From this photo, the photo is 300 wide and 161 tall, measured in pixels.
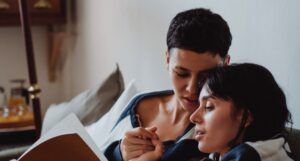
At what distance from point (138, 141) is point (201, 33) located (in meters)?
0.31

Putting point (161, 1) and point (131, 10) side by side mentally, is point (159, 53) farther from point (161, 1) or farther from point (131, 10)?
point (131, 10)

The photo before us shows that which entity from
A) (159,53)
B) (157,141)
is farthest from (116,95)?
(157,141)

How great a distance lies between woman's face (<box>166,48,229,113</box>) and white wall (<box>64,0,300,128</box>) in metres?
0.14

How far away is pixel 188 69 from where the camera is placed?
101cm

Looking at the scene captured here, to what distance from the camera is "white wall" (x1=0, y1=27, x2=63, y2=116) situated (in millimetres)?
2706

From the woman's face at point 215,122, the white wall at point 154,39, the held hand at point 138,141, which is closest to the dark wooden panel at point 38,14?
the white wall at point 154,39

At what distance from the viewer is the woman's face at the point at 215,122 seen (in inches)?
32.2

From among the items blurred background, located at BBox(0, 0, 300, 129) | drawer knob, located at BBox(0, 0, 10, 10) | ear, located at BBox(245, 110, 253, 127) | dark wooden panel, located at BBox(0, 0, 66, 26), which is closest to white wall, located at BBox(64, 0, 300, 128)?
blurred background, located at BBox(0, 0, 300, 129)

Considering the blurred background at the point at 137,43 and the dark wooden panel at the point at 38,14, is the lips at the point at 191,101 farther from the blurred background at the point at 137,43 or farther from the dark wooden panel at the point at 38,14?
the dark wooden panel at the point at 38,14

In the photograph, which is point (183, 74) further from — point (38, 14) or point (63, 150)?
point (38, 14)

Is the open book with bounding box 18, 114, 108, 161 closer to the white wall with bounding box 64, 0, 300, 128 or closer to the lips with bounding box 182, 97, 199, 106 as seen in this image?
the lips with bounding box 182, 97, 199, 106

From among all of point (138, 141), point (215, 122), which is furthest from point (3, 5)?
point (215, 122)

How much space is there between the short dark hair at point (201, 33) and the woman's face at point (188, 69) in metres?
0.01

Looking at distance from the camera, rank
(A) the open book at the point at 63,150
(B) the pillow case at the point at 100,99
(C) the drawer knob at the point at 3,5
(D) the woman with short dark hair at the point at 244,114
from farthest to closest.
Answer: (C) the drawer knob at the point at 3,5 → (B) the pillow case at the point at 100,99 → (A) the open book at the point at 63,150 → (D) the woman with short dark hair at the point at 244,114
